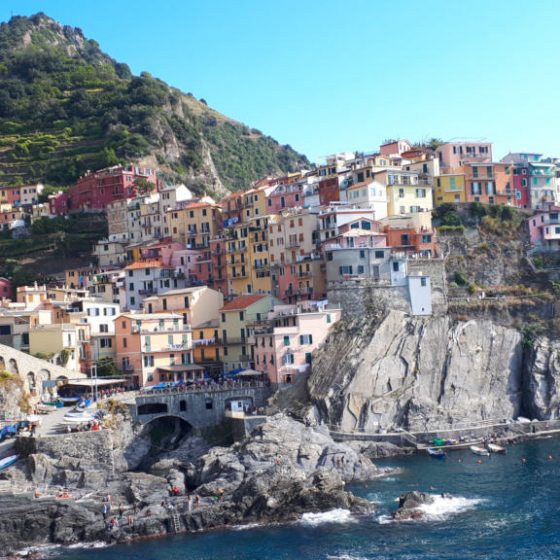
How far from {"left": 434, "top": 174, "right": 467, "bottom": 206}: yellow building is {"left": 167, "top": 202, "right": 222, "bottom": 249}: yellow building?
2365 cm

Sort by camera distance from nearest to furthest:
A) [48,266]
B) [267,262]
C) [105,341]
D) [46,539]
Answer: [46,539], [105,341], [267,262], [48,266]

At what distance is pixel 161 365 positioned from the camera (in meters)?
79.8

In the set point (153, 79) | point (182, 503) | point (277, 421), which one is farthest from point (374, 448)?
point (153, 79)

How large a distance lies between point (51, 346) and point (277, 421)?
888 inches

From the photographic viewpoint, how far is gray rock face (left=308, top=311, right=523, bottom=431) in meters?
72.6

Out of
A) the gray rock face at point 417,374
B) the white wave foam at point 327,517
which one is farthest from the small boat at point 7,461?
the gray rock face at point 417,374

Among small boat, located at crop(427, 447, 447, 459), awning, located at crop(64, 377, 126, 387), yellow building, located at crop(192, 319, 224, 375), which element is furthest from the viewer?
yellow building, located at crop(192, 319, 224, 375)

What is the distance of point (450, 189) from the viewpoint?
9538 centimetres

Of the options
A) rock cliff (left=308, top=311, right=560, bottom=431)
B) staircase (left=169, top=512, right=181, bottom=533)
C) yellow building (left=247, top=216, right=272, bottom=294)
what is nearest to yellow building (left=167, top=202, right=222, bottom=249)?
yellow building (left=247, top=216, right=272, bottom=294)

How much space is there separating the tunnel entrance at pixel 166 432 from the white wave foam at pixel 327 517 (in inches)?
773

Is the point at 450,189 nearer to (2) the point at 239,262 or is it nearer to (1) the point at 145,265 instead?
(2) the point at 239,262

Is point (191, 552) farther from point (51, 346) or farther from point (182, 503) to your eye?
point (51, 346)

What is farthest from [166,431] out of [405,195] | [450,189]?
[450,189]

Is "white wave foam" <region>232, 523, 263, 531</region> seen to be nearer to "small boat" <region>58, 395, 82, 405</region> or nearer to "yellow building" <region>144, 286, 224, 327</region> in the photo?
"small boat" <region>58, 395, 82, 405</region>
